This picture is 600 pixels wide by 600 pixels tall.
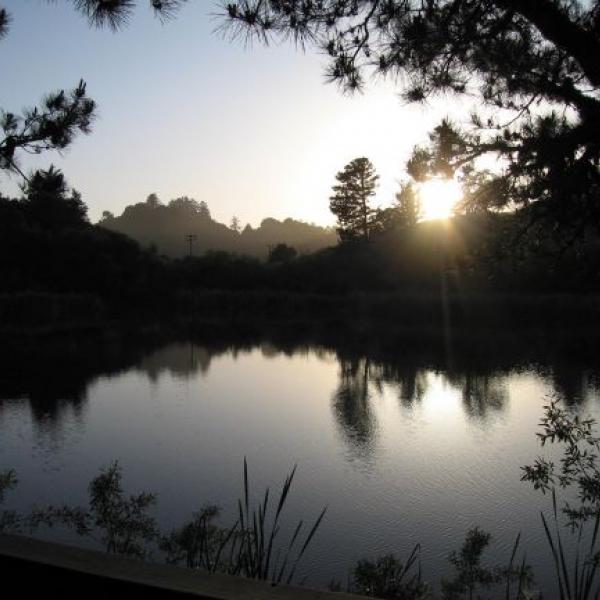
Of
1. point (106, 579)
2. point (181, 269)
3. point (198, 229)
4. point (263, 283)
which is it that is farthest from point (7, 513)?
point (198, 229)

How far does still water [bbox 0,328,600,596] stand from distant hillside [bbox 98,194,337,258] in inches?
3071

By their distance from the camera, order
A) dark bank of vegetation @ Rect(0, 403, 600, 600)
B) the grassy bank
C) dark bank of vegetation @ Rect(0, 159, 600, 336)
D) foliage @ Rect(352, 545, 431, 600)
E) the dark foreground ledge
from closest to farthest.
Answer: the dark foreground ledge → dark bank of vegetation @ Rect(0, 403, 600, 600) → foliage @ Rect(352, 545, 431, 600) → the grassy bank → dark bank of vegetation @ Rect(0, 159, 600, 336)

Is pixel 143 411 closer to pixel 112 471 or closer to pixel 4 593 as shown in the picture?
pixel 112 471

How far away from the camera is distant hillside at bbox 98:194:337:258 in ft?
346

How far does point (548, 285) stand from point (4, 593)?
1534 inches

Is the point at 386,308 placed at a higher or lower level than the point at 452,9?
lower

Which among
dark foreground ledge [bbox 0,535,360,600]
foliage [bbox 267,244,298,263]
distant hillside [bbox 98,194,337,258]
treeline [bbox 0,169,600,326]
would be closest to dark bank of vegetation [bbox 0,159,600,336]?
treeline [bbox 0,169,600,326]

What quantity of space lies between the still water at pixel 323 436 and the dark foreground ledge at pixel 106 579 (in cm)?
368

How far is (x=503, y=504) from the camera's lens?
9047mm

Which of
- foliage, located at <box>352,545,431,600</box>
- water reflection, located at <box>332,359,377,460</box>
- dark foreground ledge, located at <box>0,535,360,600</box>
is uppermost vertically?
dark foreground ledge, located at <box>0,535,360,600</box>

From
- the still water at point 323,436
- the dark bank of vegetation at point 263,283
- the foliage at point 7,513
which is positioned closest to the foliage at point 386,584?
the still water at point 323,436

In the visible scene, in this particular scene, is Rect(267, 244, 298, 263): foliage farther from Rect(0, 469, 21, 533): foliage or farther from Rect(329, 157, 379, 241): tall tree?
Rect(0, 469, 21, 533): foliage

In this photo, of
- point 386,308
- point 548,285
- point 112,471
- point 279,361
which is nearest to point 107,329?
point 279,361

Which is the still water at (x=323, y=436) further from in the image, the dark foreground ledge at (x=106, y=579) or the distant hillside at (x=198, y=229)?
the distant hillside at (x=198, y=229)
